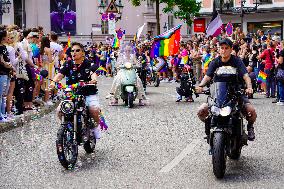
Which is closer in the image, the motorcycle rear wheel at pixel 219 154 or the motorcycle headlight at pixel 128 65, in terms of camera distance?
the motorcycle rear wheel at pixel 219 154

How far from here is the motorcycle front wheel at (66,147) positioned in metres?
8.46

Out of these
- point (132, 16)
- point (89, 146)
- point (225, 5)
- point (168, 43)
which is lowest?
point (89, 146)

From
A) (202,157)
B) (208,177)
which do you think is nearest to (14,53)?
(202,157)

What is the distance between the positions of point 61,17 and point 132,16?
7.45 m

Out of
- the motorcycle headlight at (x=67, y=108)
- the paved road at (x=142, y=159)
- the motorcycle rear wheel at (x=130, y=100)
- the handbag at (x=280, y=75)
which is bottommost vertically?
the paved road at (x=142, y=159)

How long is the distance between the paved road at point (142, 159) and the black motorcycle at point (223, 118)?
32cm

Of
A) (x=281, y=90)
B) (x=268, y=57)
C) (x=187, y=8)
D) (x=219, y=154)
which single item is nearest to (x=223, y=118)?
(x=219, y=154)

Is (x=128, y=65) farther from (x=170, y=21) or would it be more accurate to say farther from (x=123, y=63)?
(x=170, y=21)

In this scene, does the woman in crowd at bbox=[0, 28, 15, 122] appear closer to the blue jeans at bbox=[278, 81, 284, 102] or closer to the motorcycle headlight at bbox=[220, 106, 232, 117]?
the motorcycle headlight at bbox=[220, 106, 232, 117]

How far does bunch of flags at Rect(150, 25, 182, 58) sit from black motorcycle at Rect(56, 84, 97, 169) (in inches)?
389

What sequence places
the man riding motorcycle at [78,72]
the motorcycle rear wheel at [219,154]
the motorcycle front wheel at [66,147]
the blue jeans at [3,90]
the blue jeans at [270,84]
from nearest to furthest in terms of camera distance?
the motorcycle rear wheel at [219,154] → the motorcycle front wheel at [66,147] → the man riding motorcycle at [78,72] → the blue jeans at [3,90] → the blue jeans at [270,84]

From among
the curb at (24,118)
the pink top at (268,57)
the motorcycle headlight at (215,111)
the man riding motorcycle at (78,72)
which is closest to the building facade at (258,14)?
the pink top at (268,57)

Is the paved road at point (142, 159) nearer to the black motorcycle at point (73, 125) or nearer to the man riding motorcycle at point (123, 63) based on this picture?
the black motorcycle at point (73, 125)

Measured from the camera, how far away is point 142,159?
934cm
